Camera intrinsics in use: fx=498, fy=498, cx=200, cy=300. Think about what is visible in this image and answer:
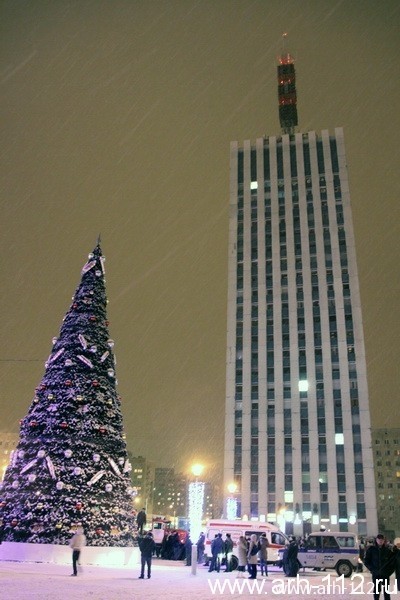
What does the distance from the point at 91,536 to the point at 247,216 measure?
223ft

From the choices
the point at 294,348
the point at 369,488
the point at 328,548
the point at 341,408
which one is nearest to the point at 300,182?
the point at 294,348

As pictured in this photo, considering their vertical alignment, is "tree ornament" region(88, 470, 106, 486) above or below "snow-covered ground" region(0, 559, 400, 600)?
above

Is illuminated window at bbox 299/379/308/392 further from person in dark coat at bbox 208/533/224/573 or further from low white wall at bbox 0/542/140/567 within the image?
low white wall at bbox 0/542/140/567

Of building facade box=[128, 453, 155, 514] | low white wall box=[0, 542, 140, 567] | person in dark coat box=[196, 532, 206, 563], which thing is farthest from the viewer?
building facade box=[128, 453, 155, 514]

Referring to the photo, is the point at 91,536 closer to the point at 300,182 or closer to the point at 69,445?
the point at 69,445

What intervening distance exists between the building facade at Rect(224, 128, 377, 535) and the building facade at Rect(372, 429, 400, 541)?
2342 inches

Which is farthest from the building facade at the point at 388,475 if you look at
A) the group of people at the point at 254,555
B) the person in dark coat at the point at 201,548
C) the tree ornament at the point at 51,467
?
the tree ornament at the point at 51,467

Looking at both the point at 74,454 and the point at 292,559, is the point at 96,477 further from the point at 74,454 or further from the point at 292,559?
the point at 292,559

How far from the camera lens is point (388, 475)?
122500 millimetres

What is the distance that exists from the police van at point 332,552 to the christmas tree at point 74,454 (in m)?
10.1

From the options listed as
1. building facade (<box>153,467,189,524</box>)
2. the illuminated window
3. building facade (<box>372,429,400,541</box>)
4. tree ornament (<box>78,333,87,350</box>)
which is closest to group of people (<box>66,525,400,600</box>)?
tree ornament (<box>78,333,87,350</box>)

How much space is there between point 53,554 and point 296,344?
2256 inches

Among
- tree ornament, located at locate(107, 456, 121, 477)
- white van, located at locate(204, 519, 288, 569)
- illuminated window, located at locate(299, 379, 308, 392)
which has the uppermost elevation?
illuminated window, located at locate(299, 379, 308, 392)

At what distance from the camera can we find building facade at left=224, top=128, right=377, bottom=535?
6450 centimetres
